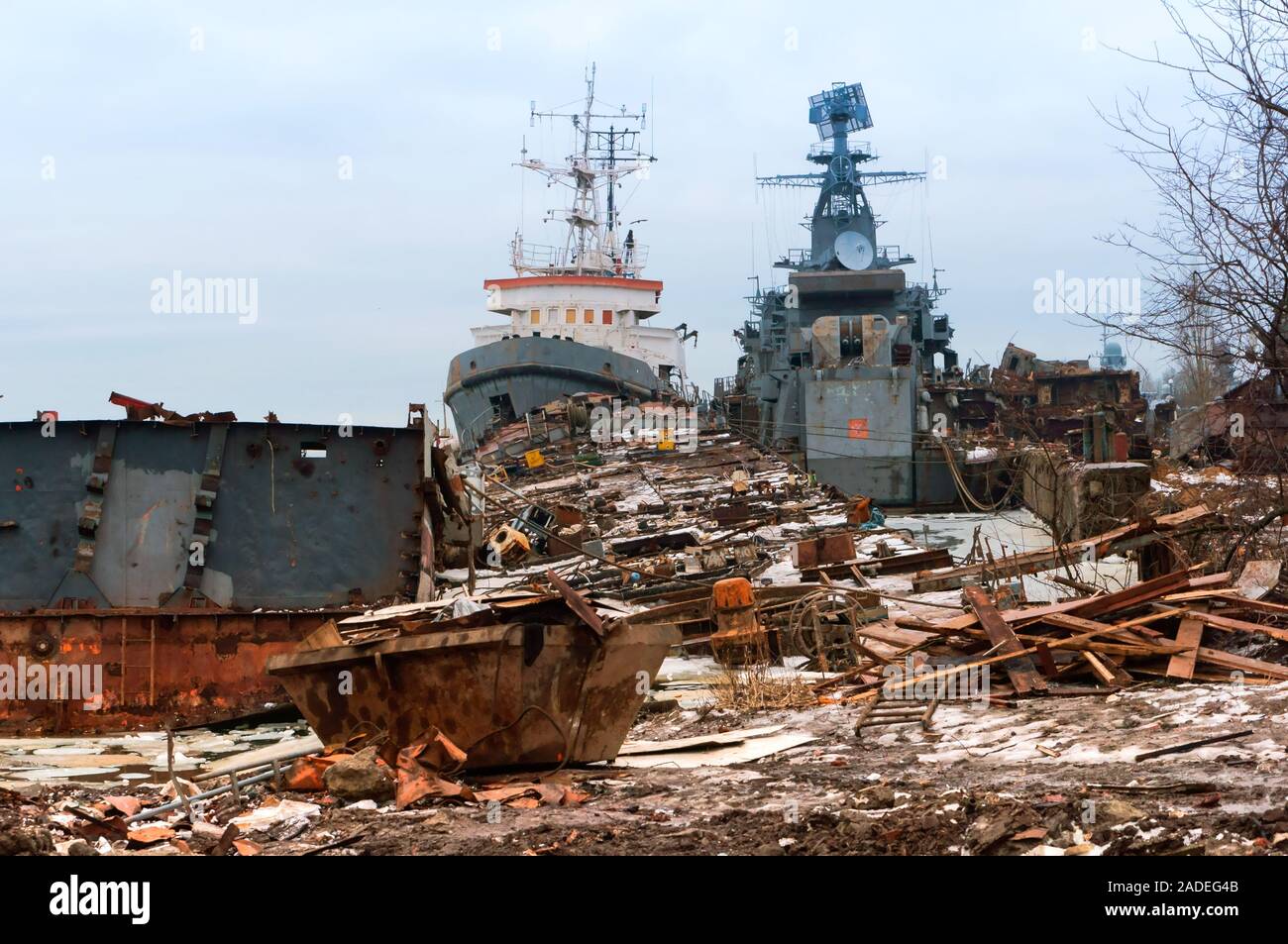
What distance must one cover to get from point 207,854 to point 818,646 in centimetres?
758

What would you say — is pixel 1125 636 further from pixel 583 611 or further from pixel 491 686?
pixel 491 686

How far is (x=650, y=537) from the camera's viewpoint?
66.0ft

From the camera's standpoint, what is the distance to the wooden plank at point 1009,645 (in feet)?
31.0

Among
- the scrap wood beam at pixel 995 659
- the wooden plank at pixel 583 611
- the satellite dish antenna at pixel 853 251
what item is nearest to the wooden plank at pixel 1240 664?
the scrap wood beam at pixel 995 659

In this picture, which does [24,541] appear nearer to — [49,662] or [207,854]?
[49,662]

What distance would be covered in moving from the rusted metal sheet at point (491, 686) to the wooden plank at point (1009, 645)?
298 cm

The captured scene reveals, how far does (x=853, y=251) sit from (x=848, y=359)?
35.7ft

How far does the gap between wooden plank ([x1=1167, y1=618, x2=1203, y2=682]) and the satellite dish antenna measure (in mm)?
40642

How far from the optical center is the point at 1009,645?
32.3 ft

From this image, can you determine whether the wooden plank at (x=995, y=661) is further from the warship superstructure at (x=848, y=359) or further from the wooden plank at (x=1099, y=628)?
the warship superstructure at (x=848, y=359)

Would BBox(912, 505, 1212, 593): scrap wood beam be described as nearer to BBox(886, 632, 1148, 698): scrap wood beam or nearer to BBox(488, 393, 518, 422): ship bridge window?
BBox(886, 632, 1148, 698): scrap wood beam

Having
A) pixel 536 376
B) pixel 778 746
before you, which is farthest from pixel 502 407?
pixel 778 746
